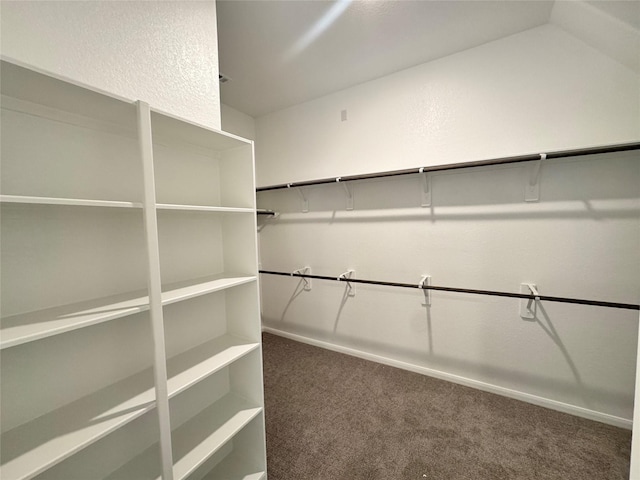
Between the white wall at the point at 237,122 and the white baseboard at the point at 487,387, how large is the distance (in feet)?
8.47

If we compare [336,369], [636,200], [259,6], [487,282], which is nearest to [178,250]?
[259,6]

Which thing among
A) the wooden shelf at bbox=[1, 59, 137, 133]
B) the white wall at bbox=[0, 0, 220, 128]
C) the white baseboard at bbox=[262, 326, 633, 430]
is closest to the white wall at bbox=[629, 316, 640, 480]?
the white baseboard at bbox=[262, 326, 633, 430]

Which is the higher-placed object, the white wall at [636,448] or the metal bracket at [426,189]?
the metal bracket at [426,189]

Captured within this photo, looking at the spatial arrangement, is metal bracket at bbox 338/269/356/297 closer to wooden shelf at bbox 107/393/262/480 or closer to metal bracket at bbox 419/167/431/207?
metal bracket at bbox 419/167/431/207

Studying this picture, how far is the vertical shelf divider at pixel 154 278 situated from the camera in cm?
85

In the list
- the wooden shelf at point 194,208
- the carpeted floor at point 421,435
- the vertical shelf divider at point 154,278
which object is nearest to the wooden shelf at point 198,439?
the vertical shelf divider at point 154,278

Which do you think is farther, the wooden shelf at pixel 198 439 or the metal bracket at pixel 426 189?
the metal bracket at pixel 426 189

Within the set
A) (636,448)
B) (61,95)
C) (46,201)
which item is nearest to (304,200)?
(61,95)

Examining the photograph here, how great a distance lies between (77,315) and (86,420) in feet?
1.20

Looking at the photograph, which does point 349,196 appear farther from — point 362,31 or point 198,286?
point 198,286

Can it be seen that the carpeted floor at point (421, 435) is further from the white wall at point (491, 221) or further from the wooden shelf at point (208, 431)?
the wooden shelf at point (208, 431)

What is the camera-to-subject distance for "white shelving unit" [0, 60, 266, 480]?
78 cm

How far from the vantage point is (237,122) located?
286 centimetres

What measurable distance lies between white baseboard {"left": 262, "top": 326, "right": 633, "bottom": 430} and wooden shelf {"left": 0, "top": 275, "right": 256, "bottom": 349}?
1945mm
